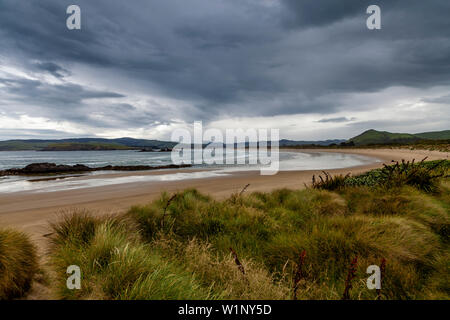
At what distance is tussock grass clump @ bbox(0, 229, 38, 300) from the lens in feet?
7.95

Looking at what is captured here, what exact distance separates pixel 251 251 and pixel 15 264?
3389 mm

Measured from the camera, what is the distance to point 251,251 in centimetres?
420

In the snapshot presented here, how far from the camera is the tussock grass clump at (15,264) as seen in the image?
2422 mm

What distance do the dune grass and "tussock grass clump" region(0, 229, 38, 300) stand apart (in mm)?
276

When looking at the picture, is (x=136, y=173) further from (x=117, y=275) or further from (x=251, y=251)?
(x=117, y=275)

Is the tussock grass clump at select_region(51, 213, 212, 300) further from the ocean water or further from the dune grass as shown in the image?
the ocean water

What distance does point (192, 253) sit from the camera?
3.88 metres

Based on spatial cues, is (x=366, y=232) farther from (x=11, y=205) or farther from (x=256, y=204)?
(x=11, y=205)

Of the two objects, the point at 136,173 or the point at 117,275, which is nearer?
the point at 117,275

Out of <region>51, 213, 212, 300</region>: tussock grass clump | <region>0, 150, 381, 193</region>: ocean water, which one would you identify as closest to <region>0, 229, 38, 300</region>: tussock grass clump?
<region>51, 213, 212, 300</region>: tussock grass clump

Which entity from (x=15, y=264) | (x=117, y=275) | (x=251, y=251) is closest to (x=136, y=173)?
(x=251, y=251)

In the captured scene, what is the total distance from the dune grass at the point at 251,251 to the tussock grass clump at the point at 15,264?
28cm

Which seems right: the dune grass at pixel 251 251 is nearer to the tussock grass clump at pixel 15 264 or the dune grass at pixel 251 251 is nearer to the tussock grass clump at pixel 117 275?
the tussock grass clump at pixel 117 275
